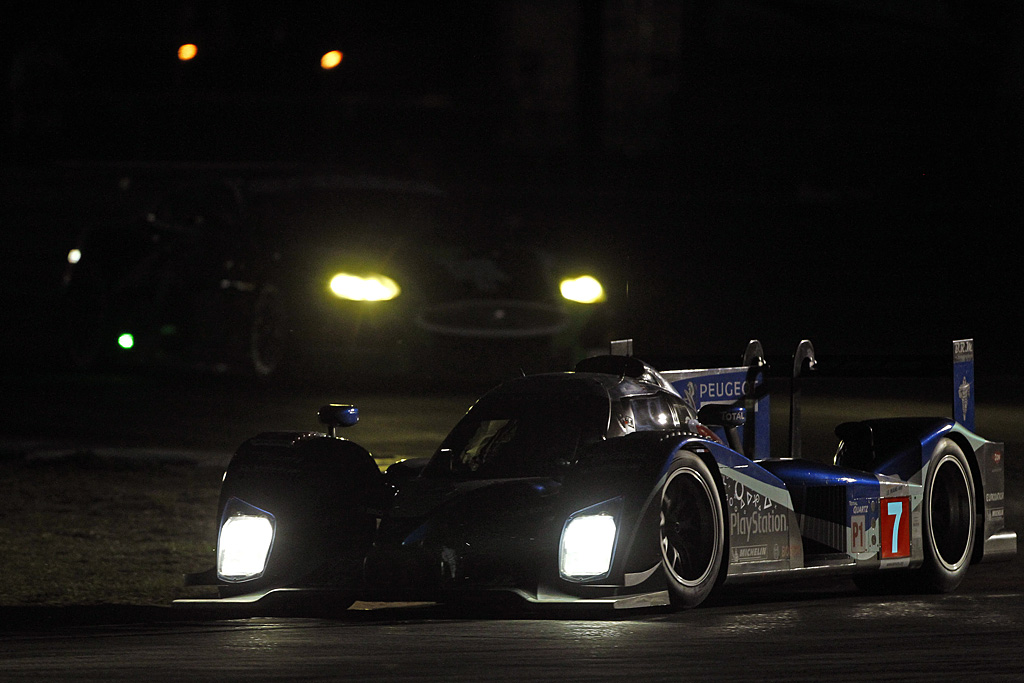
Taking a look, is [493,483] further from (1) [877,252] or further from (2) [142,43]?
(2) [142,43]

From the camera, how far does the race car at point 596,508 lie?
790 centimetres

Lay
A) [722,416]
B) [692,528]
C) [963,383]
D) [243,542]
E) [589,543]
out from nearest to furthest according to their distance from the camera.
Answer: [589,543], [692,528], [243,542], [722,416], [963,383]

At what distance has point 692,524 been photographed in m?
8.24

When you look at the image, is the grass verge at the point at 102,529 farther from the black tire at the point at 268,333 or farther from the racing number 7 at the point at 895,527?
the racing number 7 at the point at 895,527

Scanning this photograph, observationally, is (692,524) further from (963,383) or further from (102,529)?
(102,529)

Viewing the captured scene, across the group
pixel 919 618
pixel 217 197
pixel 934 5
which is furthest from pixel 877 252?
pixel 919 618

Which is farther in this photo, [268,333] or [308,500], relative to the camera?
[268,333]

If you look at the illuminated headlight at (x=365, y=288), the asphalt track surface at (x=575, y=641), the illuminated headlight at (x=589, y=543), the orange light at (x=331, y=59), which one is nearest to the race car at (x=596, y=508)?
the illuminated headlight at (x=589, y=543)

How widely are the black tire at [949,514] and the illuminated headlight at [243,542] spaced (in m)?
3.11

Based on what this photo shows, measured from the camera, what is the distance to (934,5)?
31141 millimetres

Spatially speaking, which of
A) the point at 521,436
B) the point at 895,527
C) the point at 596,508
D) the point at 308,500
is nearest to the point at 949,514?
the point at 895,527

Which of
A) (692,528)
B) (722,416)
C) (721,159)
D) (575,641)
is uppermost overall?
(721,159)

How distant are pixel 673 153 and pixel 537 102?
6.90 feet

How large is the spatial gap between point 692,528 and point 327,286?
762 cm
